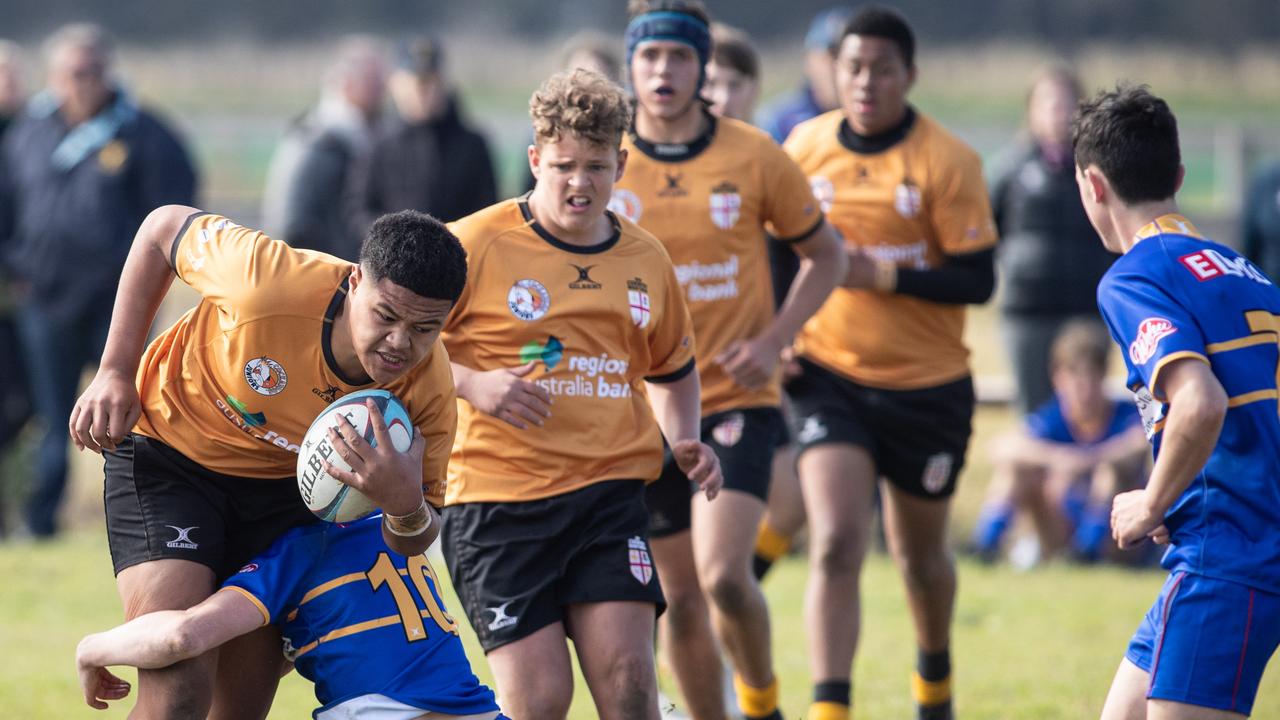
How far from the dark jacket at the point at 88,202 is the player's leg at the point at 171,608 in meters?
6.53

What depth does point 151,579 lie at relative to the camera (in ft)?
15.6

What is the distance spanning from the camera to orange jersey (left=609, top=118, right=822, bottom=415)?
21.1 ft

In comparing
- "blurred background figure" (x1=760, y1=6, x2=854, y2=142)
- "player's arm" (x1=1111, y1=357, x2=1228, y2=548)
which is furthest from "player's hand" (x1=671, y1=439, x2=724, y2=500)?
"blurred background figure" (x1=760, y1=6, x2=854, y2=142)

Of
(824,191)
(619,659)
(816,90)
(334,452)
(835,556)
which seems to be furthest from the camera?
(816,90)

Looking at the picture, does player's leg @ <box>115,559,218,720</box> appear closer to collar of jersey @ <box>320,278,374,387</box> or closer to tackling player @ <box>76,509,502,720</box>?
tackling player @ <box>76,509,502,720</box>

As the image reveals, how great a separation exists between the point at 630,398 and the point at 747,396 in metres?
1.14

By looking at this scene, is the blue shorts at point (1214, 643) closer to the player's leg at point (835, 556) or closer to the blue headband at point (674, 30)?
→ the player's leg at point (835, 556)

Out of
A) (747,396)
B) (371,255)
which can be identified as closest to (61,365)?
(747,396)

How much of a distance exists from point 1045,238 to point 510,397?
6.73 meters

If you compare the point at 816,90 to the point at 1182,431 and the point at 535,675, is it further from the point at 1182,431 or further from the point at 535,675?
the point at 1182,431

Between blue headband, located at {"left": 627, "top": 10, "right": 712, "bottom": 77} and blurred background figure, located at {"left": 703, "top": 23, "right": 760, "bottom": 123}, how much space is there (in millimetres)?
1323

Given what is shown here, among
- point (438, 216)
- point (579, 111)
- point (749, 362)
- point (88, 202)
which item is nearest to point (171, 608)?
point (579, 111)

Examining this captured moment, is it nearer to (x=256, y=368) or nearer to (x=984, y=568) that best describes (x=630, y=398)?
(x=256, y=368)

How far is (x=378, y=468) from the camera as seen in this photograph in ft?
14.9
